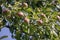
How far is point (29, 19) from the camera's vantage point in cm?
184

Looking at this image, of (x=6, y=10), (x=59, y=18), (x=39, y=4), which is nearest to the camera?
(x=6, y=10)

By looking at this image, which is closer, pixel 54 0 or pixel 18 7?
pixel 18 7

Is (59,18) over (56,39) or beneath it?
over

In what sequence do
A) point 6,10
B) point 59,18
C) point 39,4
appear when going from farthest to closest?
point 39,4 → point 59,18 → point 6,10

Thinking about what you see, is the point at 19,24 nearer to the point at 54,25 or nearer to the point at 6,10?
the point at 6,10

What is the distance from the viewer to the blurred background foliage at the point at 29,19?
1.82m

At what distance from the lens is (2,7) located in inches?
75.4

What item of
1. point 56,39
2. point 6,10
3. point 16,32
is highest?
point 6,10

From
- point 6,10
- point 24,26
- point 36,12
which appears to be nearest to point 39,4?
point 36,12

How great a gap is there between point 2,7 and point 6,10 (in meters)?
0.17

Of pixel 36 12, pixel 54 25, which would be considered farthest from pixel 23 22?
pixel 54 25

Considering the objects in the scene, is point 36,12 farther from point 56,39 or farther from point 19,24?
point 56,39

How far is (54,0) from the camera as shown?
2246 millimetres

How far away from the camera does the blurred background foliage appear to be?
1.82 metres
